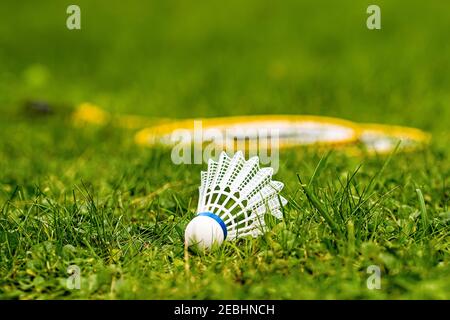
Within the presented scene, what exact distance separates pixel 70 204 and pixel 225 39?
19.3 feet

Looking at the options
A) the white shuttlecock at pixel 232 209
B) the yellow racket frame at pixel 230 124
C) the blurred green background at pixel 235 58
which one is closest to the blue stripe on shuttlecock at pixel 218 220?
the white shuttlecock at pixel 232 209

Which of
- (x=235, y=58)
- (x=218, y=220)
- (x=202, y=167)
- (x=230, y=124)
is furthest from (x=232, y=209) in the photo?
(x=235, y=58)

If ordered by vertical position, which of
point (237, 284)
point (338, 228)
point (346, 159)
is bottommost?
point (237, 284)

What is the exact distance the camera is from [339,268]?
2.87 meters

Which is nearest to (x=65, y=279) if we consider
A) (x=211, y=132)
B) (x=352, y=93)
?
(x=211, y=132)

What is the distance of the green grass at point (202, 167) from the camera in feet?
9.65

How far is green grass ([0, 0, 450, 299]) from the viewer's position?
2.94 metres

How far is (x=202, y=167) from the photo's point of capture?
444cm

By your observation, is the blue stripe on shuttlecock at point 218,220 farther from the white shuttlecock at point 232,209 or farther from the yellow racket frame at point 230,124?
the yellow racket frame at point 230,124

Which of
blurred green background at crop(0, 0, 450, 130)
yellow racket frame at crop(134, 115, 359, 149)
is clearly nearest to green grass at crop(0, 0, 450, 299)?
blurred green background at crop(0, 0, 450, 130)

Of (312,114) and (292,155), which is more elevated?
(312,114)

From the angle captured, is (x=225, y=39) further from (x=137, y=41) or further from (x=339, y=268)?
(x=339, y=268)

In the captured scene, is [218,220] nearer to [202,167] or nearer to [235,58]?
[202,167]

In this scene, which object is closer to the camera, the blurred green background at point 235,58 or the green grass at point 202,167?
the green grass at point 202,167
